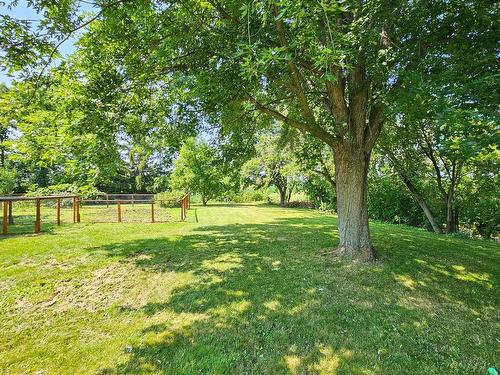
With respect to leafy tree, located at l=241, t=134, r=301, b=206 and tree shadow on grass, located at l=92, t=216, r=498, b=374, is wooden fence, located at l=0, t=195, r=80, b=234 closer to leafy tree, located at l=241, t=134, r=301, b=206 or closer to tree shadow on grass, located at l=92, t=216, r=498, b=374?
tree shadow on grass, located at l=92, t=216, r=498, b=374

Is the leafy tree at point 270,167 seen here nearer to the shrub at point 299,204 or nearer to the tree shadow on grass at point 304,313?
the shrub at point 299,204

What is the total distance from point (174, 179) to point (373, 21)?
2244 cm

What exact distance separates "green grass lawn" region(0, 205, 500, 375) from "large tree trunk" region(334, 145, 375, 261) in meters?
0.41

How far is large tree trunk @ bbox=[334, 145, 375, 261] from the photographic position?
5.45 meters

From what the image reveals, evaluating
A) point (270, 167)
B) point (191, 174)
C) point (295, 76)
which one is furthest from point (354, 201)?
point (191, 174)

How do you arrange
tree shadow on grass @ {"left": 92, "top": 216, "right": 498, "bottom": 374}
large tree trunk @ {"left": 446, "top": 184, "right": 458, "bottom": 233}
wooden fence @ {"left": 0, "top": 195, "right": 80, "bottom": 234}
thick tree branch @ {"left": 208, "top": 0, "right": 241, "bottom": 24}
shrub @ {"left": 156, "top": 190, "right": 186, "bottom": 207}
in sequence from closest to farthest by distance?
tree shadow on grass @ {"left": 92, "top": 216, "right": 498, "bottom": 374}, thick tree branch @ {"left": 208, "top": 0, "right": 241, "bottom": 24}, wooden fence @ {"left": 0, "top": 195, "right": 80, "bottom": 234}, large tree trunk @ {"left": 446, "top": 184, "right": 458, "bottom": 233}, shrub @ {"left": 156, "top": 190, "right": 186, "bottom": 207}

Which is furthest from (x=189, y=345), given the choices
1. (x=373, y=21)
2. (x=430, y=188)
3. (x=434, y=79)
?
(x=430, y=188)

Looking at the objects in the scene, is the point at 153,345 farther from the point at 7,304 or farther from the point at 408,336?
the point at 408,336

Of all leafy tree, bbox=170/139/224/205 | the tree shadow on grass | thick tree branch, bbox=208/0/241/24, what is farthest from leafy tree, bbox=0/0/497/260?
leafy tree, bbox=170/139/224/205

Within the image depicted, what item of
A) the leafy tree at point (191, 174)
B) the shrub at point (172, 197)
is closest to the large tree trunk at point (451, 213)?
the leafy tree at point (191, 174)

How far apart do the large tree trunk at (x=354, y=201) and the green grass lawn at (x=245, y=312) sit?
0.41 meters

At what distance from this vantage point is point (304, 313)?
3.45 meters

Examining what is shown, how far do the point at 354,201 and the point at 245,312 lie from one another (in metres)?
3.19

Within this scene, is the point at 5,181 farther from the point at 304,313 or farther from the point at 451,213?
the point at 451,213
